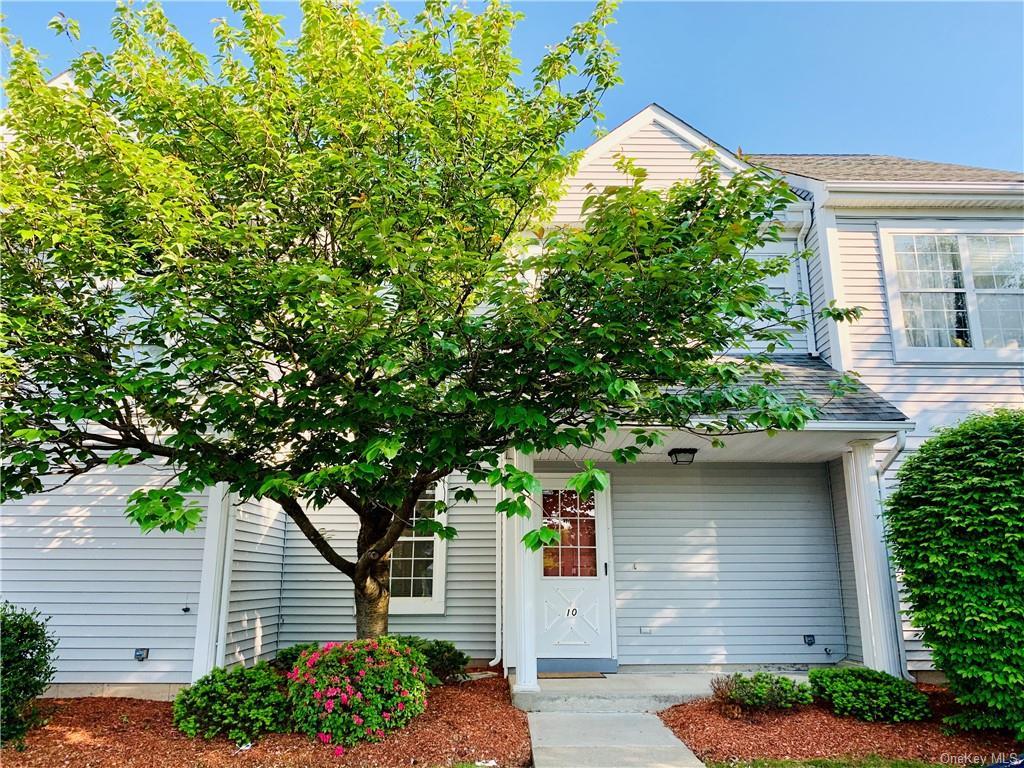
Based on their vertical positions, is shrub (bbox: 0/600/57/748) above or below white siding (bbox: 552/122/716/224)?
below

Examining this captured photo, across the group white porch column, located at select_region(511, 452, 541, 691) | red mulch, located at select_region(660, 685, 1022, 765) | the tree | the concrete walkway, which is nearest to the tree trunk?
the tree

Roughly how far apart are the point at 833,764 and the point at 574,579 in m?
3.28

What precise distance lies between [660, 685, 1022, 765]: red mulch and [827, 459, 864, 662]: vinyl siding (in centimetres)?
162

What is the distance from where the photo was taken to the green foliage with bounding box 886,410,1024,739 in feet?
16.0

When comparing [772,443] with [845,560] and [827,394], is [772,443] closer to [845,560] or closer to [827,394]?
[827,394]

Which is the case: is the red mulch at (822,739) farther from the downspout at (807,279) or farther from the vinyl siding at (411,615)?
the downspout at (807,279)

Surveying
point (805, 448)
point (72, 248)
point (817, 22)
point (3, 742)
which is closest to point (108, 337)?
point (72, 248)

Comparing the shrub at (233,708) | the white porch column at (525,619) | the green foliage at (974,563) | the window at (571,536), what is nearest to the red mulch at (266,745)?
the shrub at (233,708)

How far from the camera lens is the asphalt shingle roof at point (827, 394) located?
6.57 m

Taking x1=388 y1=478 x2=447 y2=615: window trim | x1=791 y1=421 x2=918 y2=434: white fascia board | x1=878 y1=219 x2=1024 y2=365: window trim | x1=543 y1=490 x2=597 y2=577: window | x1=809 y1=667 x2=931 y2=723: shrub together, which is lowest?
x1=809 y1=667 x2=931 y2=723: shrub

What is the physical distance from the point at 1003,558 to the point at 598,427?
3.53 m

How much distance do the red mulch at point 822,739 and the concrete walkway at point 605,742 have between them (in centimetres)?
20

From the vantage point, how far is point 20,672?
522 cm

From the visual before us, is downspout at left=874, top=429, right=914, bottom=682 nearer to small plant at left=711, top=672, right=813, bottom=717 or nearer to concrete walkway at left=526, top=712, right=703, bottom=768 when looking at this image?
small plant at left=711, top=672, right=813, bottom=717
